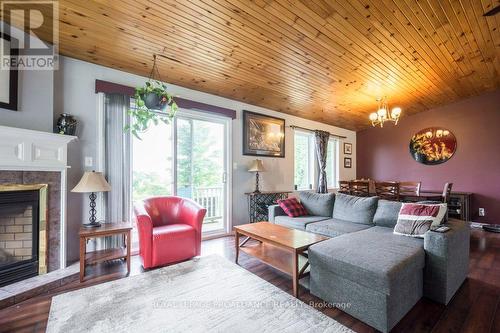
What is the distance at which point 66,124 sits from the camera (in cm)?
253

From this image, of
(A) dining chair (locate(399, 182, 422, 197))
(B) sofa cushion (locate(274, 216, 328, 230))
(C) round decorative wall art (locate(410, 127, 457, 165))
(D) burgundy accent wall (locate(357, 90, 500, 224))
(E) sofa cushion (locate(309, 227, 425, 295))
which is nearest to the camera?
(E) sofa cushion (locate(309, 227, 425, 295))

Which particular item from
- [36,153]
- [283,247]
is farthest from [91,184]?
[283,247]

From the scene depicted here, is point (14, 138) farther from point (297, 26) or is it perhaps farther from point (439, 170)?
point (439, 170)

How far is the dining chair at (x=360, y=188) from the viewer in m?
4.21

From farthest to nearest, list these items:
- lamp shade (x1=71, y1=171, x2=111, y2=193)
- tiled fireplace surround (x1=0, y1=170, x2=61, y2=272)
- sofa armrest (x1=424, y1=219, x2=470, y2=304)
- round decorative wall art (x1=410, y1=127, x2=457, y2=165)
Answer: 1. round decorative wall art (x1=410, y1=127, x2=457, y2=165)
2. lamp shade (x1=71, y1=171, x2=111, y2=193)
3. tiled fireplace surround (x1=0, y1=170, x2=61, y2=272)
4. sofa armrest (x1=424, y1=219, x2=470, y2=304)

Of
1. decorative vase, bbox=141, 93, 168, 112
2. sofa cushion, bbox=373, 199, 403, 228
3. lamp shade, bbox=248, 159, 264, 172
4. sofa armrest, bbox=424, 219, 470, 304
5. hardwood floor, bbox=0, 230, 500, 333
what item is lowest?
hardwood floor, bbox=0, 230, 500, 333

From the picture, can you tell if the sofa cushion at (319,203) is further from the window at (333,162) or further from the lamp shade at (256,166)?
the window at (333,162)

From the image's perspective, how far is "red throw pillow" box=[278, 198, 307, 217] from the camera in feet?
11.4

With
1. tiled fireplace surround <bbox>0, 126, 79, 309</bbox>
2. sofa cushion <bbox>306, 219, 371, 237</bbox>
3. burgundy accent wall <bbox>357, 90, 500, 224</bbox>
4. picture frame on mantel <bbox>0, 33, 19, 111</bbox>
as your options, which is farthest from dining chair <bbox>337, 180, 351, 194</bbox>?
picture frame on mantel <bbox>0, 33, 19, 111</bbox>

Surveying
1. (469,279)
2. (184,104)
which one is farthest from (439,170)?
(184,104)

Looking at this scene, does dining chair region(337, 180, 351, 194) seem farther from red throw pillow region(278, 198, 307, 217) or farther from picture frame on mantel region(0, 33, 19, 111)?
picture frame on mantel region(0, 33, 19, 111)

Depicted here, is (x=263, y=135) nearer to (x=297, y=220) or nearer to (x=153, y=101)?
(x=297, y=220)

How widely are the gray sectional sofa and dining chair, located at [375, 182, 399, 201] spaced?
1557mm

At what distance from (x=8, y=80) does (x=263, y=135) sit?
352 centimetres
